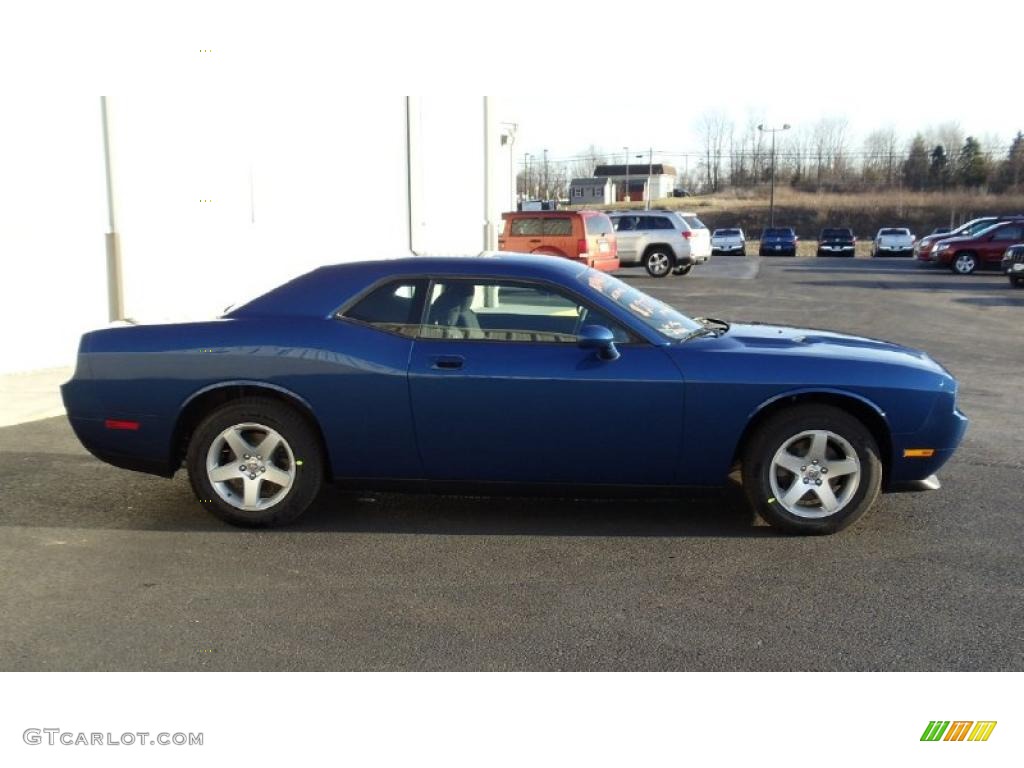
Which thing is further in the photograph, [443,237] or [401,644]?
[443,237]

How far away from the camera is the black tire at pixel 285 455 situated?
495 centimetres

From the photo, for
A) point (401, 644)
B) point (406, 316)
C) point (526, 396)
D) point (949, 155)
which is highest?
point (949, 155)

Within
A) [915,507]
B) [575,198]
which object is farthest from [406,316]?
[575,198]

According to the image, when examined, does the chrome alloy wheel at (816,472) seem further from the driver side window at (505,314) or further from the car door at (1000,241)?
the car door at (1000,241)

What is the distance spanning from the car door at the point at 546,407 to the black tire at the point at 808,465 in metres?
0.43

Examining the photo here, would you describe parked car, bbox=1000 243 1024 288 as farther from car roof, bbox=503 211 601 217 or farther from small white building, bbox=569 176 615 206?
small white building, bbox=569 176 615 206

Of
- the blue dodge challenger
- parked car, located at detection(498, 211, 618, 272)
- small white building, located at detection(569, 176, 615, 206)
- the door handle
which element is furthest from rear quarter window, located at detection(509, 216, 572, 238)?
small white building, located at detection(569, 176, 615, 206)

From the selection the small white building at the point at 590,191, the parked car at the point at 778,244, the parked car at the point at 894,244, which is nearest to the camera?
the parked car at the point at 894,244

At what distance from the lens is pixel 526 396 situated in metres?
4.79

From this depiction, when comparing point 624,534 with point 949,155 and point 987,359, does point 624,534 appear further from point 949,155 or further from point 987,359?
point 949,155

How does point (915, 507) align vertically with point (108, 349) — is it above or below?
below

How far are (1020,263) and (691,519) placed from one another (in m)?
20.8

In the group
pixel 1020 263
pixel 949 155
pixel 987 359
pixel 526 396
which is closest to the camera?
pixel 526 396

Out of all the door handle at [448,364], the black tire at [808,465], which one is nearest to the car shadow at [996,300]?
the black tire at [808,465]
